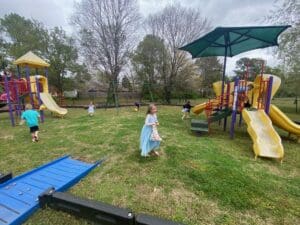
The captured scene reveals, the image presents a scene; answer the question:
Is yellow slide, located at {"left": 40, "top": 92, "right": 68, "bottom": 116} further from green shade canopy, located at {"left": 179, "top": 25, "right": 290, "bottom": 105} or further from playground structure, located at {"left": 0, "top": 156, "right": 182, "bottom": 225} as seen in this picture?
green shade canopy, located at {"left": 179, "top": 25, "right": 290, "bottom": 105}

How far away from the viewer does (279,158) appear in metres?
4.67

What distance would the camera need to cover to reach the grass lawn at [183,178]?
8.74 feet

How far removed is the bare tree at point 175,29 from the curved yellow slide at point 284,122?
1495cm

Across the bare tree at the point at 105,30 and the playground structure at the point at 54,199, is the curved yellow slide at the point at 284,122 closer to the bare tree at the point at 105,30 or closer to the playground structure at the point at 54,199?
the playground structure at the point at 54,199

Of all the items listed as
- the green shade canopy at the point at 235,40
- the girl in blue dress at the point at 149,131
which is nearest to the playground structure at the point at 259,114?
the green shade canopy at the point at 235,40

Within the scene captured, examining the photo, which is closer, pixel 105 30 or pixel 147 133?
pixel 147 133

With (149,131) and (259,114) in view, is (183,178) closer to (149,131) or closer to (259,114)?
(149,131)

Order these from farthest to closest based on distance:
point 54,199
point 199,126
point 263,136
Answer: point 199,126 → point 263,136 → point 54,199

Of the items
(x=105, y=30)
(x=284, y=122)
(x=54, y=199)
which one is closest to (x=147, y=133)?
(x=54, y=199)

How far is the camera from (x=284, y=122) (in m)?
6.67

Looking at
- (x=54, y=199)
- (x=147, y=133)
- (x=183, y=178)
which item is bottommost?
(x=183, y=178)

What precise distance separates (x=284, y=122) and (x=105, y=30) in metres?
18.1

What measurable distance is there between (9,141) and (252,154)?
7670mm

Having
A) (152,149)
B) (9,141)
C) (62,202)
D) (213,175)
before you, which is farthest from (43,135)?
(213,175)
